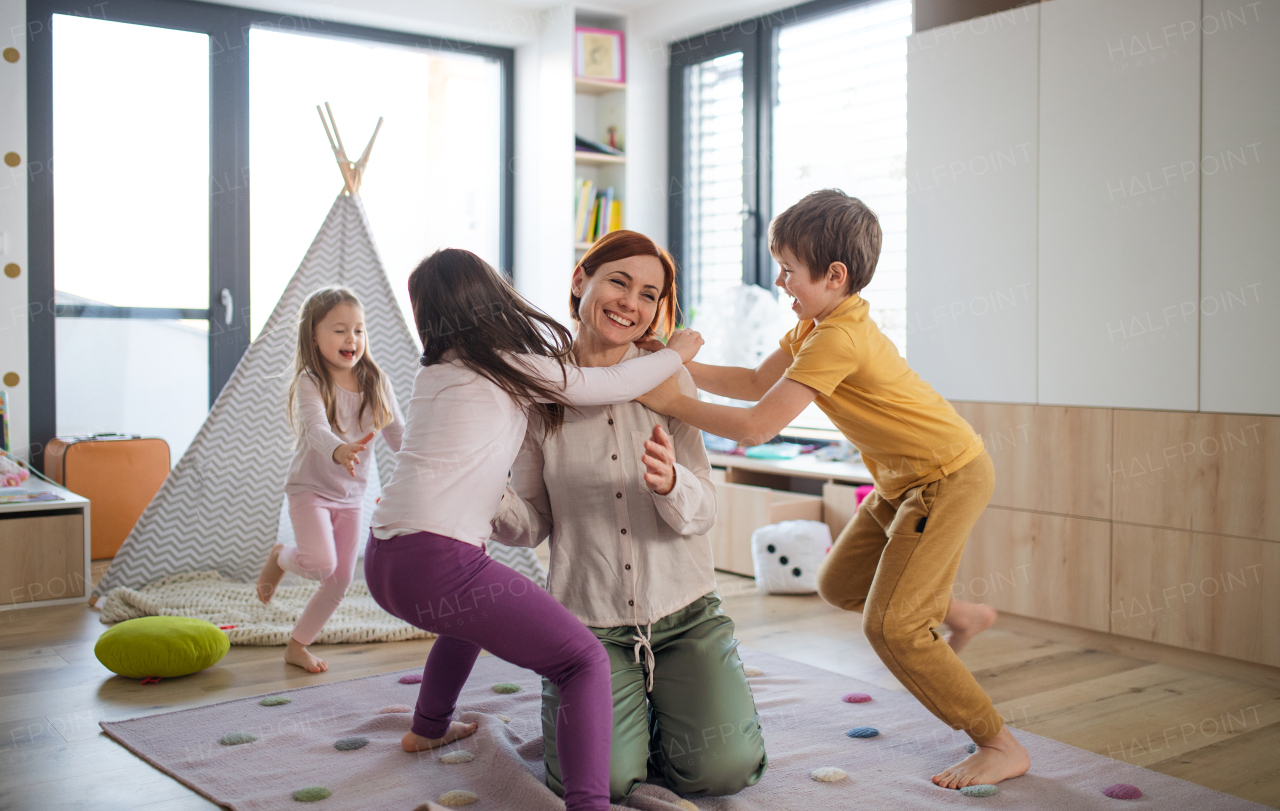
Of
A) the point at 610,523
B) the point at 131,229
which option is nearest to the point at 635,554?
the point at 610,523

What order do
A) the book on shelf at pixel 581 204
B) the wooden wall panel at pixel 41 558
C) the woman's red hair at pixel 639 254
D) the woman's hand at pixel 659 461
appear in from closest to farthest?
the woman's hand at pixel 659 461, the woman's red hair at pixel 639 254, the wooden wall panel at pixel 41 558, the book on shelf at pixel 581 204

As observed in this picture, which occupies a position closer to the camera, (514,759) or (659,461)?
(659,461)

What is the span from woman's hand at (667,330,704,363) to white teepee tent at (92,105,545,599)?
1.70 m

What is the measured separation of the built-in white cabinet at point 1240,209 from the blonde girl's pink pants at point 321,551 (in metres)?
2.13

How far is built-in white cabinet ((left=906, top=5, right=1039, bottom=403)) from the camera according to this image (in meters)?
2.84

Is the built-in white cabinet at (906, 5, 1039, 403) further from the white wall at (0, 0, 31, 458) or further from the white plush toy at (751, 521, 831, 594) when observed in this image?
the white wall at (0, 0, 31, 458)

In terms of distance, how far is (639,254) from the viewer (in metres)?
1.82

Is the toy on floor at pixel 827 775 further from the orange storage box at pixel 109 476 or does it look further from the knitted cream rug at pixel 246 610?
the orange storage box at pixel 109 476

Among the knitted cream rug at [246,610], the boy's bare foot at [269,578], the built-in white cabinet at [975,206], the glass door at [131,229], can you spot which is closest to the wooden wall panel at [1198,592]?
the built-in white cabinet at [975,206]

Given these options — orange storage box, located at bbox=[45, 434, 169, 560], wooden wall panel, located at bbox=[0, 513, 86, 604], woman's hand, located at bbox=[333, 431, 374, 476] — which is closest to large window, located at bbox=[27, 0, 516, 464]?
orange storage box, located at bbox=[45, 434, 169, 560]

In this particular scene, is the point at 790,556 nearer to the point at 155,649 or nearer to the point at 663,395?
the point at 663,395

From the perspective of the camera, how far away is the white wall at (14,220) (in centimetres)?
380

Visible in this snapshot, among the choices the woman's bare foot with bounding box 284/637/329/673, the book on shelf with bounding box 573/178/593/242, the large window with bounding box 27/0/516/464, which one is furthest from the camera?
the book on shelf with bounding box 573/178/593/242

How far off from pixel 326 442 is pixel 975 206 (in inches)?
73.9
